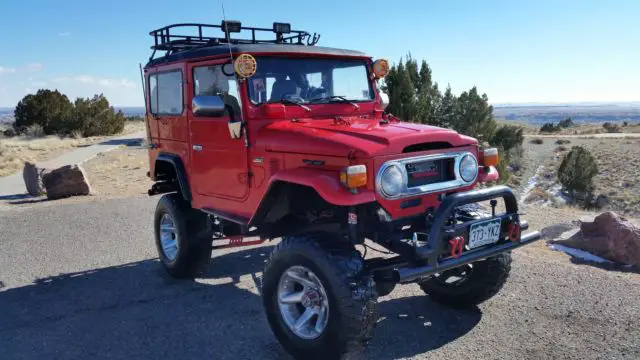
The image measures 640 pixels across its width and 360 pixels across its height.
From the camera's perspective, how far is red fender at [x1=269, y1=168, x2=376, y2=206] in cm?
367

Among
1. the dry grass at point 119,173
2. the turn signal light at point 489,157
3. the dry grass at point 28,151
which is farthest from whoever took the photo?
the dry grass at point 28,151

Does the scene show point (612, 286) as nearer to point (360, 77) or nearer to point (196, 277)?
point (360, 77)

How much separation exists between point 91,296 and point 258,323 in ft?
7.06

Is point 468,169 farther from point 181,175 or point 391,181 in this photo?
point 181,175

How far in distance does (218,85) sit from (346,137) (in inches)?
66.7

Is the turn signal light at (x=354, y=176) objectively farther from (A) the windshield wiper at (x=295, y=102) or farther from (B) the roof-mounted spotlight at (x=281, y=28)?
(B) the roof-mounted spotlight at (x=281, y=28)

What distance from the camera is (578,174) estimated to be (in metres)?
22.7

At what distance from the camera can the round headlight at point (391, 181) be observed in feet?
12.5

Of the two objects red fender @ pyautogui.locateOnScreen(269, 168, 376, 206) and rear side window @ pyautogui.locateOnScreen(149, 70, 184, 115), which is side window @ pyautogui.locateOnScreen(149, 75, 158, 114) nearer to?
rear side window @ pyautogui.locateOnScreen(149, 70, 184, 115)

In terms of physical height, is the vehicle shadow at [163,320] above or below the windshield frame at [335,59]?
below

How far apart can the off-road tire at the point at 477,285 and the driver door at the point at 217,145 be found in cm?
210

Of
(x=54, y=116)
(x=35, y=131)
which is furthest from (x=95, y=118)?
(x=35, y=131)

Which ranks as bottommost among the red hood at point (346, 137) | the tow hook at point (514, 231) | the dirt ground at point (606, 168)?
the dirt ground at point (606, 168)

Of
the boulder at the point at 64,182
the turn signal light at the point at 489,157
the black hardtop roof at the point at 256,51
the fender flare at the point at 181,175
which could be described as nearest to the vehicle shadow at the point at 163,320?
the fender flare at the point at 181,175
